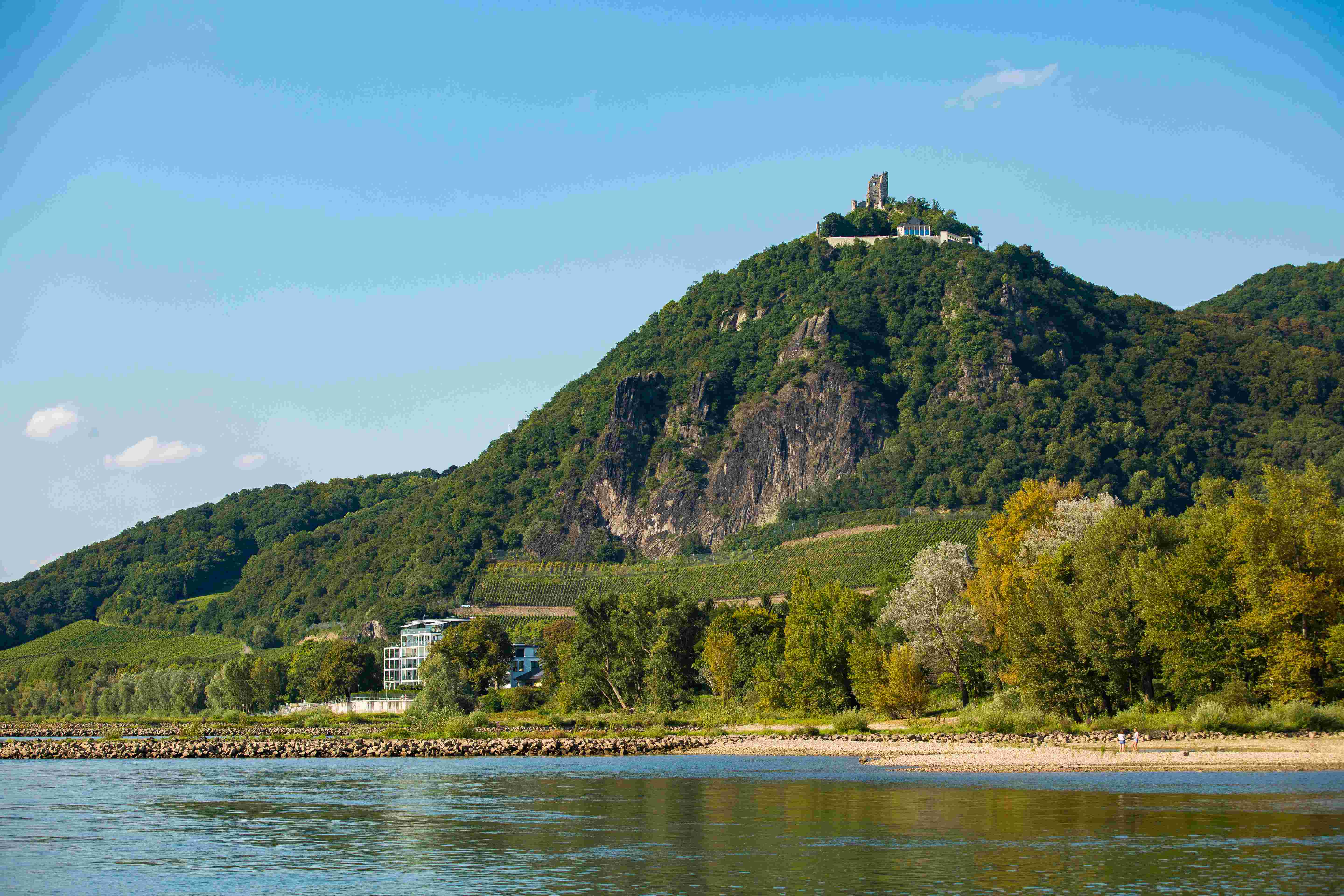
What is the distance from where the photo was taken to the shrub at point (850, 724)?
69250 mm

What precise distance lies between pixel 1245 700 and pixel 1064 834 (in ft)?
79.4

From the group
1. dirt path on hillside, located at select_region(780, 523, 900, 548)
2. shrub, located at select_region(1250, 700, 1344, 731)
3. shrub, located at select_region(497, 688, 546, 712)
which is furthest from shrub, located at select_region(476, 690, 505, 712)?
shrub, located at select_region(1250, 700, 1344, 731)

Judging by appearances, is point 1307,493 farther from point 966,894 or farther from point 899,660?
point 966,894

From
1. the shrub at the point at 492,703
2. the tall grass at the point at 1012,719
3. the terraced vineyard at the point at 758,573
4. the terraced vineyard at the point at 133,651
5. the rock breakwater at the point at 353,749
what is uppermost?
the terraced vineyard at the point at 758,573

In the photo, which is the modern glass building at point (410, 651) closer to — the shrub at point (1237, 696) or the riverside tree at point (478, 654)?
the riverside tree at point (478, 654)

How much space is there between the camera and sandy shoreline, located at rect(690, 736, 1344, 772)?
4369 cm

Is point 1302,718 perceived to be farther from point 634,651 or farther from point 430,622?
point 430,622

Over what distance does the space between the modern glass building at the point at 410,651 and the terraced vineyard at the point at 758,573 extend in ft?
35.6

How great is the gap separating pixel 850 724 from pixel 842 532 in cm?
9499

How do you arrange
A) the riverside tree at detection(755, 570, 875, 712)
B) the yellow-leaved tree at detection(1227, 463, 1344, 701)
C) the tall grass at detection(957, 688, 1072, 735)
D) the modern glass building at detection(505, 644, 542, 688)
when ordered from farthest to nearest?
1. the modern glass building at detection(505, 644, 542, 688)
2. the riverside tree at detection(755, 570, 875, 712)
3. the tall grass at detection(957, 688, 1072, 735)
4. the yellow-leaved tree at detection(1227, 463, 1344, 701)

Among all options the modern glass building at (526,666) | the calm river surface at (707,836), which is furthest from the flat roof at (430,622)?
the calm river surface at (707,836)

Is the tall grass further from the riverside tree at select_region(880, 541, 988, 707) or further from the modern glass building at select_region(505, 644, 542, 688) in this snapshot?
the modern glass building at select_region(505, 644, 542, 688)

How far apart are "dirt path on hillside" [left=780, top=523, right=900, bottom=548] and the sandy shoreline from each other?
9962 cm

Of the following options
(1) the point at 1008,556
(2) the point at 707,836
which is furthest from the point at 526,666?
(2) the point at 707,836
